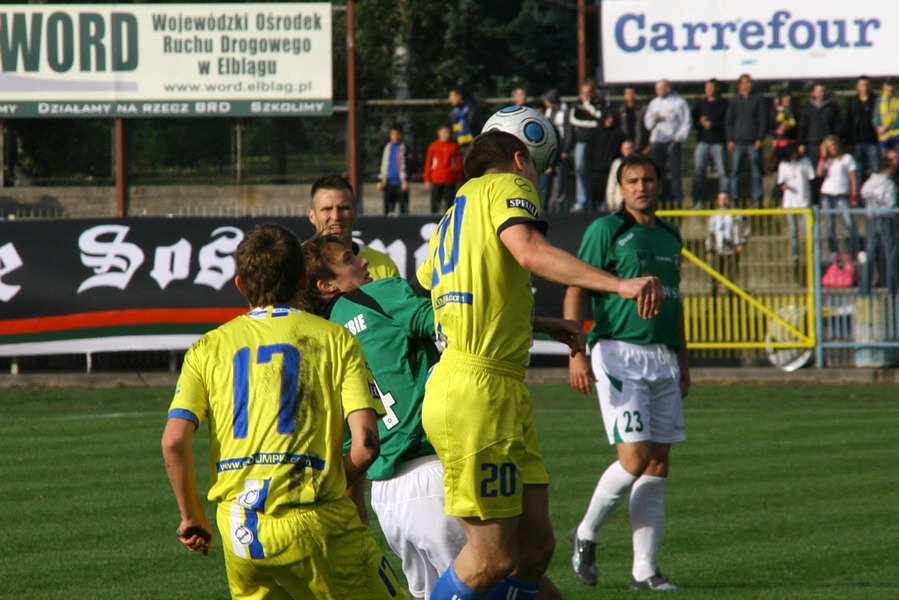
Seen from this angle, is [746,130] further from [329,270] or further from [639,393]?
[329,270]

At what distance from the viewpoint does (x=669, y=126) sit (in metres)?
22.7

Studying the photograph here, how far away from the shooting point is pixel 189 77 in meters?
24.7

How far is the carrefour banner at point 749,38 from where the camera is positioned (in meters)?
24.4

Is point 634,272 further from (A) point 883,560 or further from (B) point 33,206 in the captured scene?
(B) point 33,206

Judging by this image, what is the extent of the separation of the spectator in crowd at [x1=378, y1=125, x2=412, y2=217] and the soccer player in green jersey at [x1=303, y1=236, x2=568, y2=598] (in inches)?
754

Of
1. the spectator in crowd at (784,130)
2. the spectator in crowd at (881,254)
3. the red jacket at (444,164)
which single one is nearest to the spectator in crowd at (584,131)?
the red jacket at (444,164)

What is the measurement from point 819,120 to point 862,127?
0.75 m

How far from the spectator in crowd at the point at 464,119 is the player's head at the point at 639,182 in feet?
50.1

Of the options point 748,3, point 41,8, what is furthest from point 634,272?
point 41,8

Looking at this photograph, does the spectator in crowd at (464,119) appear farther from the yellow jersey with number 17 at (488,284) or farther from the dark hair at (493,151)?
the yellow jersey with number 17 at (488,284)

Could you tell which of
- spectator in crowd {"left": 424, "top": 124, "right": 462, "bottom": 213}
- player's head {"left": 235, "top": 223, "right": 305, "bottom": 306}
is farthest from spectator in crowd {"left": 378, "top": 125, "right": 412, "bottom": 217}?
player's head {"left": 235, "top": 223, "right": 305, "bottom": 306}

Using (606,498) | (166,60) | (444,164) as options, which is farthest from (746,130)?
(606,498)

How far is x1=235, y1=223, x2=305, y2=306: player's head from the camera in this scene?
4711 millimetres

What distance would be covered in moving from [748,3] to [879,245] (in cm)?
755
